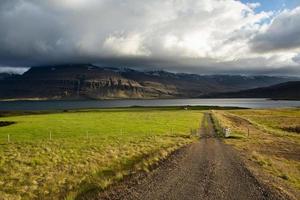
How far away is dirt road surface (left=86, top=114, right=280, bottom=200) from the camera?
18828 mm

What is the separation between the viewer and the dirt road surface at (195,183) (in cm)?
1883

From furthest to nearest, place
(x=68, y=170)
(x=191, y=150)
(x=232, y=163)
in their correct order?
1. (x=191, y=150)
2. (x=232, y=163)
3. (x=68, y=170)

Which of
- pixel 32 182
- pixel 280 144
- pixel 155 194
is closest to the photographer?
pixel 155 194

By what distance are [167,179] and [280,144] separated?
3008 centimetres

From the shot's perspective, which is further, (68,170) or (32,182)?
(68,170)

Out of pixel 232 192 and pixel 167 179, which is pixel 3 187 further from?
pixel 232 192

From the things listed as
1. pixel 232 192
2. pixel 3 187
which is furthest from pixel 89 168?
pixel 232 192

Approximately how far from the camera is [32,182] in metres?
22.2

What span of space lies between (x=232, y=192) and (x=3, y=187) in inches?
645

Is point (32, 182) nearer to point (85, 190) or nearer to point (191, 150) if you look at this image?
point (85, 190)

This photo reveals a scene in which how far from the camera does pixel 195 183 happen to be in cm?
2128

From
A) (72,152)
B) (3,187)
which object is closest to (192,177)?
(3,187)

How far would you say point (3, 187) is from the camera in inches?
838

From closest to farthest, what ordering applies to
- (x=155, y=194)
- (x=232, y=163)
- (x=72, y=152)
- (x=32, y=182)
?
(x=155, y=194)
(x=32, y=182)
(x=232, y=163)
(x=72, y=152)
